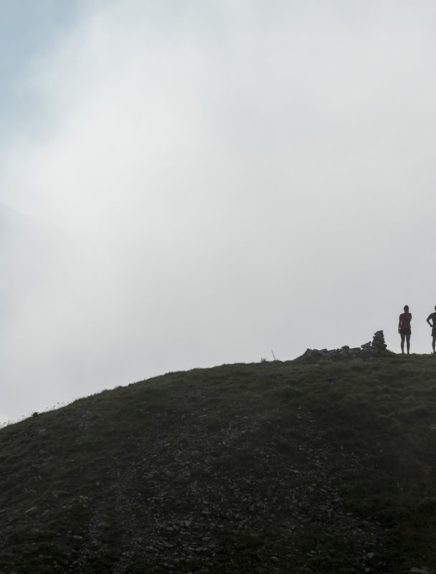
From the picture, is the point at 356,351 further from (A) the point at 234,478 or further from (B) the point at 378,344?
(A) the point at 234,478

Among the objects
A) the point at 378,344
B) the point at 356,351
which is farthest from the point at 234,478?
the point at 378,344

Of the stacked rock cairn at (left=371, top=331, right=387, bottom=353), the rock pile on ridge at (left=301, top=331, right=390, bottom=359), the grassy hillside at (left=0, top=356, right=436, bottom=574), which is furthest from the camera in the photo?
the stacked rock cairn at (left=371, top=331, right=387, bottom=353)

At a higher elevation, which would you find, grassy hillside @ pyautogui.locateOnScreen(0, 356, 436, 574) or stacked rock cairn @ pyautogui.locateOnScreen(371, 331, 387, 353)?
stacked rock cairn @ pyautogui.locateOnScreen(371, 331, 387, 353)

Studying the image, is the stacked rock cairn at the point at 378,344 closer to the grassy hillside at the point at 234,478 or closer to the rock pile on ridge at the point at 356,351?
the rock pile on ridge at the point at 356,351

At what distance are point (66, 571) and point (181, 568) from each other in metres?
3.75

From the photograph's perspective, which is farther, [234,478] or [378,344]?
[378,344]

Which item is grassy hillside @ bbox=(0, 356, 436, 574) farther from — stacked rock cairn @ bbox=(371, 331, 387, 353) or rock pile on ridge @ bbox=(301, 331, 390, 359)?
stacked rock cairn @ bbox=(371, 331, 387, 353)

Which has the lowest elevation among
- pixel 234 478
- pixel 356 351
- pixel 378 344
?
pixel 234 478

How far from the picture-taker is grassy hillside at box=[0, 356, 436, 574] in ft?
66.8

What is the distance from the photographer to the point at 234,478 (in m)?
25.4

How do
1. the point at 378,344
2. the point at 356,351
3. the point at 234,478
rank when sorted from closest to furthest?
the point at 234,478 → the point at 356,351 → the point at 378,344

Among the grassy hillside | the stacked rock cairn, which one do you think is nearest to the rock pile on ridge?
the stacked rock cairn

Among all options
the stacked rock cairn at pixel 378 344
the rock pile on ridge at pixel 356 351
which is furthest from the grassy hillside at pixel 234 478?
the stacked rock cairn at pixel 378 344

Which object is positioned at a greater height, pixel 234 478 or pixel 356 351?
pixel 356 351
